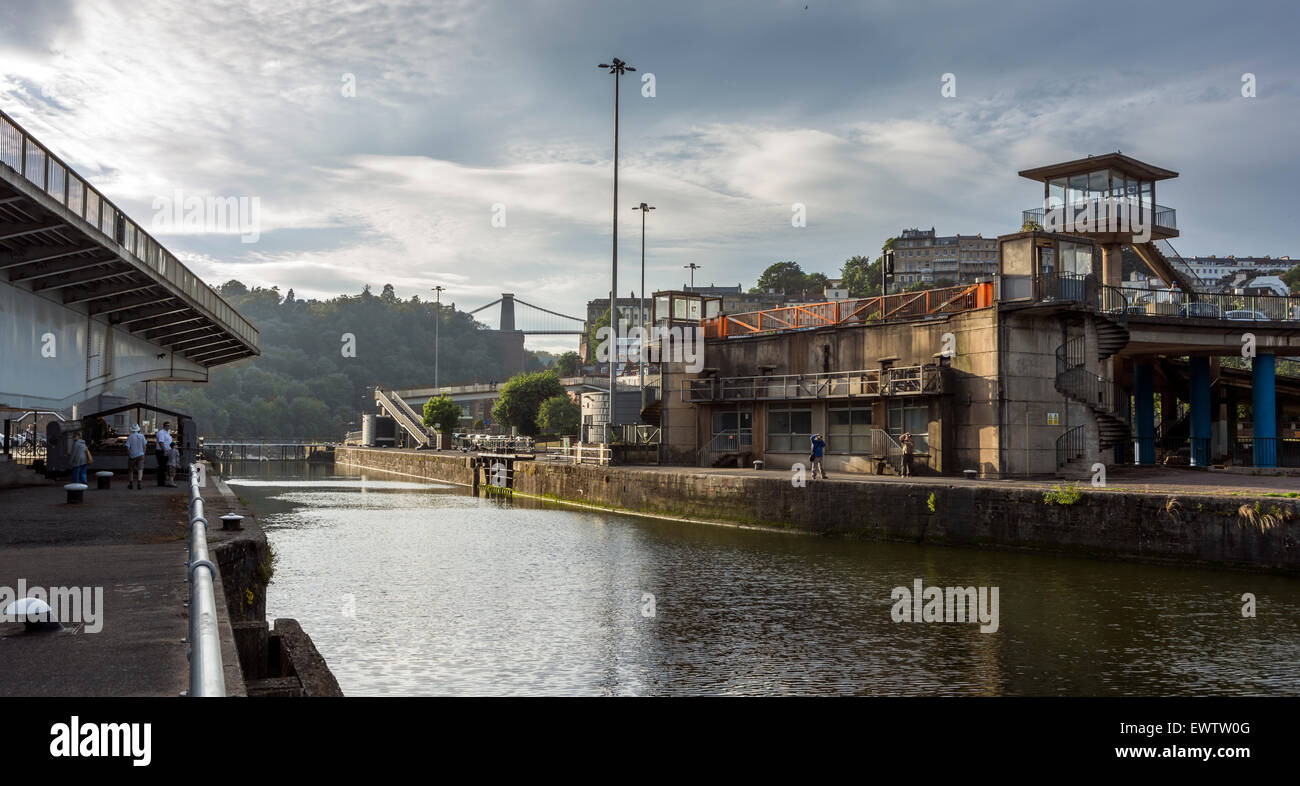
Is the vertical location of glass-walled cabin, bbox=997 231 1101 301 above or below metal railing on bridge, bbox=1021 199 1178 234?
below

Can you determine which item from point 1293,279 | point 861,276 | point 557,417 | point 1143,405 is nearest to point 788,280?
point 861,276

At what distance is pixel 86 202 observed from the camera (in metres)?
24.2

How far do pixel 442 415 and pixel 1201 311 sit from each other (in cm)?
7060

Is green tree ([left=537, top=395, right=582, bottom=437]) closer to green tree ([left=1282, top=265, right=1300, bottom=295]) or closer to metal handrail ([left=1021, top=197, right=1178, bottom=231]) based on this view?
metal handrail ([left=1021, top=197, right=1178, bottom=231])

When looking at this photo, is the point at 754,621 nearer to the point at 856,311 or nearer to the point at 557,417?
the point at 856,311

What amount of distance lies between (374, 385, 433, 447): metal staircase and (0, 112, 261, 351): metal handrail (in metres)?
62.7

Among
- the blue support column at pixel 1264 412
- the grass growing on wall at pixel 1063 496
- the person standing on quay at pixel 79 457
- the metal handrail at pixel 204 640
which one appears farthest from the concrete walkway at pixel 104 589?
the blue support column at pixel 1264 412

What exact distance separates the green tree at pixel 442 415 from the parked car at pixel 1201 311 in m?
69.3

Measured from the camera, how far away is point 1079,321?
3444 cm

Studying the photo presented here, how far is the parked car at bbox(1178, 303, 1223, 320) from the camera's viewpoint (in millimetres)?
39406

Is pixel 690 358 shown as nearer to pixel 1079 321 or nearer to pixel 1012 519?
pixel 1079 321

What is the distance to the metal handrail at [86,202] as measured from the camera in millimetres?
20312

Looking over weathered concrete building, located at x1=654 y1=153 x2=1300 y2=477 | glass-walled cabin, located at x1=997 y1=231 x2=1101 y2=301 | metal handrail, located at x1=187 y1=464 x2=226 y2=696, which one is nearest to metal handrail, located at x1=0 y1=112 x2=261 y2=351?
metal handrail, located at x1=187 y1=464 x2=226 y2=696
